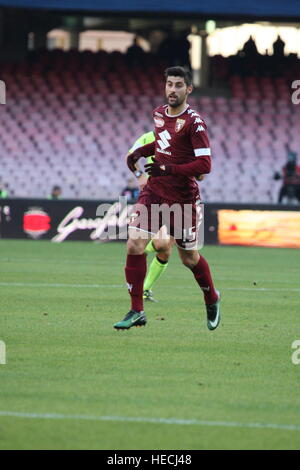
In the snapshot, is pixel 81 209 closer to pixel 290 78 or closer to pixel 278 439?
pixel 290 78

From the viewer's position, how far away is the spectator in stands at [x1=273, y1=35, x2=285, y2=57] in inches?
1141

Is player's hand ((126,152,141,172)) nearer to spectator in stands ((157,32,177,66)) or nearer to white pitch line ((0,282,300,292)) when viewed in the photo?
white pitch line ((0,282,300,292))

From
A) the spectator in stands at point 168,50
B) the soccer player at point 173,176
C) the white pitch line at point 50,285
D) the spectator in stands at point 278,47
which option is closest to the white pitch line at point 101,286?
the white pitch line at point 50,285

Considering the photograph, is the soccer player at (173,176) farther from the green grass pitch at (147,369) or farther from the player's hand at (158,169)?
the green grass pitch at (147,369)

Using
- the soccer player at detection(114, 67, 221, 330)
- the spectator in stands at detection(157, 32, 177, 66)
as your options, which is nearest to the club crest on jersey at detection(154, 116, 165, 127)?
the soccer player at detection(114, 67, 221, 330)

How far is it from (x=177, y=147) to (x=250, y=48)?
20701 mm

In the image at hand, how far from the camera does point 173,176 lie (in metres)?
8.91

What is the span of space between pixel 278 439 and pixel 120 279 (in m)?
8.62

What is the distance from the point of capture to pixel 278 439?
550cm

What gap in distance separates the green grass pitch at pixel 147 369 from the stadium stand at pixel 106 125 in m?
13.3

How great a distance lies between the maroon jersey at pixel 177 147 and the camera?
8.77 meters

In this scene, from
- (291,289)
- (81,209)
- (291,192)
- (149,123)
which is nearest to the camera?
(291,289)

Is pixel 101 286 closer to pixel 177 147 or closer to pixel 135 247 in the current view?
pixel 135 247

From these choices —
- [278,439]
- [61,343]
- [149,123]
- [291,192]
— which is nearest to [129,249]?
[61,343]
